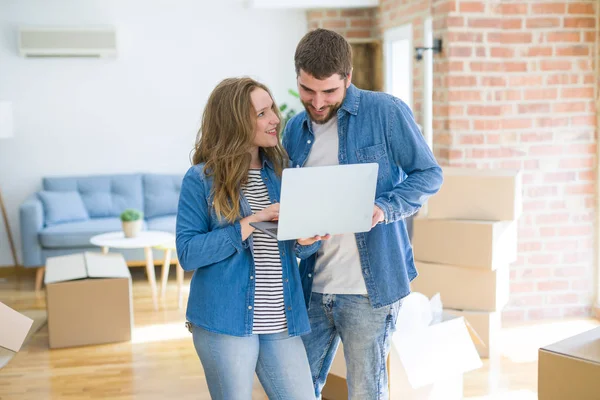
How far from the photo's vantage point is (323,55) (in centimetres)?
199

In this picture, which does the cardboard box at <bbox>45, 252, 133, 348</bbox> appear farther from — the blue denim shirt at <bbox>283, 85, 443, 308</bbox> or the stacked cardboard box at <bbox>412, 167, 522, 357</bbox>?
the blue denim shirt at <bbox>283, 85, 443, 308</bbox>

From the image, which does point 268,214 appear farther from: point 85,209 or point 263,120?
point 85,209

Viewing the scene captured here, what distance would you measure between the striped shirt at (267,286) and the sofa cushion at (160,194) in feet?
15.3

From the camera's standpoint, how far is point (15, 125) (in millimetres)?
6664

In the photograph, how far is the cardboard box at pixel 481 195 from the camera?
3.78m

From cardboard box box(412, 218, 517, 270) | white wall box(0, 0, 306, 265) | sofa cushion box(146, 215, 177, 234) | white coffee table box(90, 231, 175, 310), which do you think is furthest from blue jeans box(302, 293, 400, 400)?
white wall box(0, 0, 306, 265)

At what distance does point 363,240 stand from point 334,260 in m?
0.10

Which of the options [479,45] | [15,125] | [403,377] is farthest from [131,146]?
[403,377]

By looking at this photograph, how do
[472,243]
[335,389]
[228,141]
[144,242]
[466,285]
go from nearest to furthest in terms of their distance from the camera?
[228,141], [335,389], [472,243], [466,285], [144,242]

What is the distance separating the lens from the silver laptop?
178 cm

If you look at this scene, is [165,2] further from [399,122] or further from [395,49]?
[399,122]

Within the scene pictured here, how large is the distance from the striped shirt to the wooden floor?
1700 millimetres

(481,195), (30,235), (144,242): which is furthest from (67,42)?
(481,195)

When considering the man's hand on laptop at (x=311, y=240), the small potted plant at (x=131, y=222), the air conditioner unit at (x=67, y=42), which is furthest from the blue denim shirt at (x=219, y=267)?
the air conditioner unit at (x=67, y=42)
